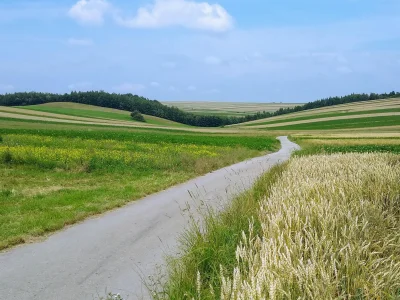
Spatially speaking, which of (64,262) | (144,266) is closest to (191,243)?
(144,266)

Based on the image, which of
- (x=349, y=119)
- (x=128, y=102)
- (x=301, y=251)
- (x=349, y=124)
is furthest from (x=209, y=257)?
(x=128, y=102)

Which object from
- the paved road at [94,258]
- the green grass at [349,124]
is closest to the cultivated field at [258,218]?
the paved road at [94,258]

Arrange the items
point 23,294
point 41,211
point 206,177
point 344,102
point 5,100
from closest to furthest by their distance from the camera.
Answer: point 23,294, point 41,211, point 206,177, point 5,100, point 344,102

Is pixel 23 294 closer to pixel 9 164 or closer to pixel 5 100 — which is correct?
pixel 9 164

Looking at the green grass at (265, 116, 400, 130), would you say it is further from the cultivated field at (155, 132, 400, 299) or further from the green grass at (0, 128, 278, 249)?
the cultivated field at (155, 132, 400, 299)

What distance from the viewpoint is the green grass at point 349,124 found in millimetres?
87150

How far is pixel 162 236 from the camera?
28.8 feet

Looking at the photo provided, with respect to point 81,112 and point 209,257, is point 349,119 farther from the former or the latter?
point 209,257

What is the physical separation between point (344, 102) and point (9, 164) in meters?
137

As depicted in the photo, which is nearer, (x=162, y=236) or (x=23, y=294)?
(x=23, y=294)

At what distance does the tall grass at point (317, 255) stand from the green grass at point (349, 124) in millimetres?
84560

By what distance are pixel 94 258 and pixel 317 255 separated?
425 centimetres

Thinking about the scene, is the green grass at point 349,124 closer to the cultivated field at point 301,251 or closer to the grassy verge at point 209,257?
the cultivated field at point 301,251

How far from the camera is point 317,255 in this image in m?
4.53
